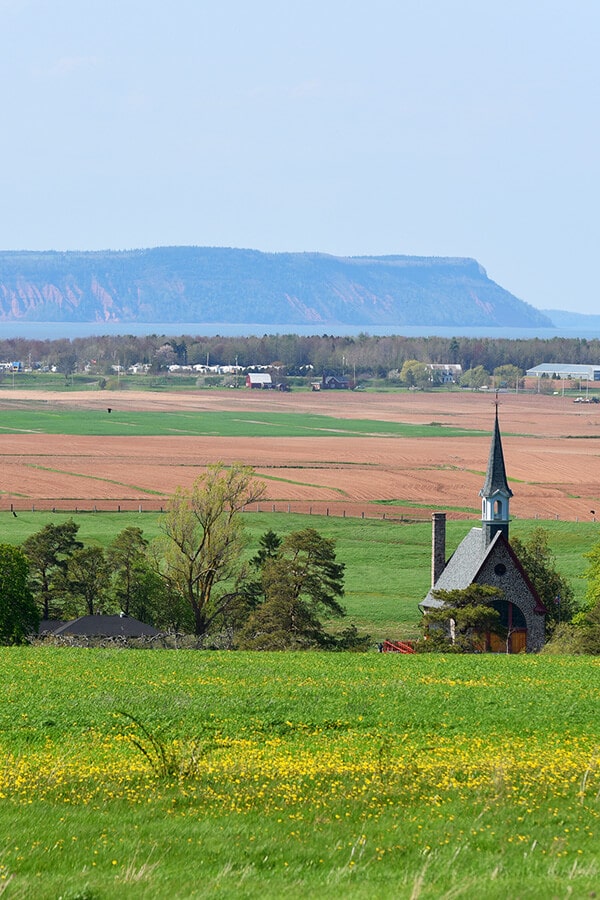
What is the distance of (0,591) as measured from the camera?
152 feet

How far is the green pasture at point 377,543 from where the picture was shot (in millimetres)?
61562

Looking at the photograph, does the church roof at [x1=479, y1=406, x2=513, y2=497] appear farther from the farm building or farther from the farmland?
the farm building

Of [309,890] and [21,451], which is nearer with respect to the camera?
[309,890]

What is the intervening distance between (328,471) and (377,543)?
122ft

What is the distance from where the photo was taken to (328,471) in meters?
120

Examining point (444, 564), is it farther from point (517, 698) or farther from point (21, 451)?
point (21, 451)

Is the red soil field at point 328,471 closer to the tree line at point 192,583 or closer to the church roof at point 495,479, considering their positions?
the tree line at point 192,583

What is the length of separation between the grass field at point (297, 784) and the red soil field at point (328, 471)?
64.9 m

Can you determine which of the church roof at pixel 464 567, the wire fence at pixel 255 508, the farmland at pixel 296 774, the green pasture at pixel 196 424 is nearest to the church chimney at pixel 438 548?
the church roof at pixel 464 567

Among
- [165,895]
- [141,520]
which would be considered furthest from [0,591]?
[141,520]

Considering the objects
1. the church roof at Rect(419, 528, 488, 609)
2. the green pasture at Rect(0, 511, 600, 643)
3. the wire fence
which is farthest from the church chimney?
the wire fence

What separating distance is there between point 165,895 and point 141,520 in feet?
245


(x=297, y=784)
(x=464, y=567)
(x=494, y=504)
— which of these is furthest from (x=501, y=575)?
(x=297, y=784)

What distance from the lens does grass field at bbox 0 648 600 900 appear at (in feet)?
51.9
